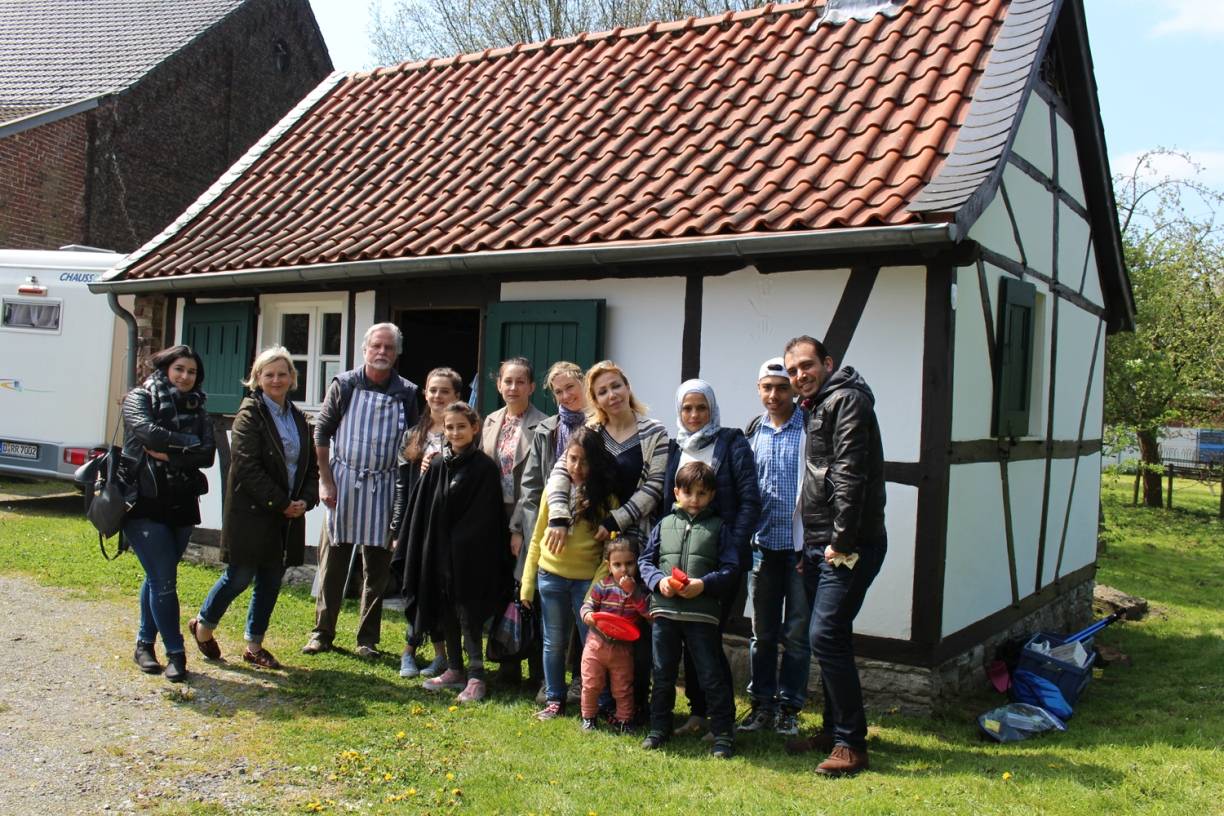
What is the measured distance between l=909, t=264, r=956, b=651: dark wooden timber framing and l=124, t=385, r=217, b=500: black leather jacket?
12.6ft

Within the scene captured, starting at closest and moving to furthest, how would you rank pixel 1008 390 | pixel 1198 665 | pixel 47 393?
1. pixel 1008 390
2. pixel 1198 665
3. pixel 47 393

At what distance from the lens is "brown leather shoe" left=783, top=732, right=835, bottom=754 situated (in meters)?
4.73

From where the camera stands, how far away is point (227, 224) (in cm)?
907

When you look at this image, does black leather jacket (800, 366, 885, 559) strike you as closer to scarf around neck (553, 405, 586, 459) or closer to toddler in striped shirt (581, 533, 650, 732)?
toddler in striped shirt (581, 533, 650, 732)

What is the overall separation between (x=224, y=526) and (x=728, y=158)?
12.8 feet

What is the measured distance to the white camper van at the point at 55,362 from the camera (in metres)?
11.6

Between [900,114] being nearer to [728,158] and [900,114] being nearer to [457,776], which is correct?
[728,158]

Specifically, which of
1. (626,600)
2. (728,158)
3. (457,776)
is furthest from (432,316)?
(457,776)

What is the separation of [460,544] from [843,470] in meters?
2.10

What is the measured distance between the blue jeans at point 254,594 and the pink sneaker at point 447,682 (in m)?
1.03

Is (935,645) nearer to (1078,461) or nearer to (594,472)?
(594,472)

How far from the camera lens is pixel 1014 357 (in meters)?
6.73

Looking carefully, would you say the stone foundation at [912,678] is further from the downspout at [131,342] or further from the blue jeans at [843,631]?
the downspout at [131,342]

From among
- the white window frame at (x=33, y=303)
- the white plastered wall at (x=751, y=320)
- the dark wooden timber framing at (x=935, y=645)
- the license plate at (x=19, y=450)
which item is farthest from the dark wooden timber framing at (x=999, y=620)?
the license plate at (x=19, y=450)
